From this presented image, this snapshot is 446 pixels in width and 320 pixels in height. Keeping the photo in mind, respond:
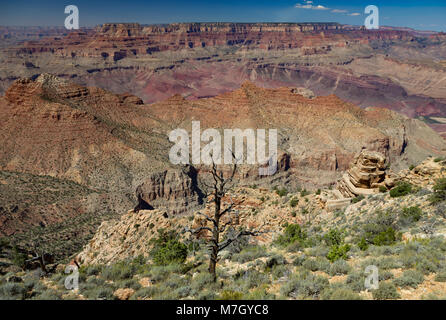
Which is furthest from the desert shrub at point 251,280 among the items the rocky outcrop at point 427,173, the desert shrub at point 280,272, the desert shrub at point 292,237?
the rocky outcrop at point 427,173

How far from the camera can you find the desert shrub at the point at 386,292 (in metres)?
9.29

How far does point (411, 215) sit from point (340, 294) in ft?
38.4

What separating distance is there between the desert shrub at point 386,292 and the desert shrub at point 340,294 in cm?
54

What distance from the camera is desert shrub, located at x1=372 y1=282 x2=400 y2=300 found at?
30.5 ft

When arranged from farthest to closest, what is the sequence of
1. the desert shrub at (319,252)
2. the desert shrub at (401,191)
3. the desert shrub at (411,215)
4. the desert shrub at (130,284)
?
1. the desert shrub at (401,191)
2. the desert shrub at (411,215)
3. the desert shrub at (319,252)
4. the desert shrub at (130,284)

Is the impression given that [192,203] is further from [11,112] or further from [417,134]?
[417,134]

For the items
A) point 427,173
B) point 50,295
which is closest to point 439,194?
point 427,173

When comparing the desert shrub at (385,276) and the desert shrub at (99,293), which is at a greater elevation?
the desert shrub at (385,276)

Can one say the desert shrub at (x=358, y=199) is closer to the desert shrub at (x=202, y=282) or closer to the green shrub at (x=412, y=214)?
the green shrub at (x=412, y=214)

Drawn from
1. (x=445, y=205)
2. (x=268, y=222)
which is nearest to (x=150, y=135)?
(x=268, y=222)

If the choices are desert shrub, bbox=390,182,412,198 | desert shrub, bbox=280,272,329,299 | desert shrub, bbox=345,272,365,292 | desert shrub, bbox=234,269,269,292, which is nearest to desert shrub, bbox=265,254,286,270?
desert shrub, bbox=234,269,269,292
